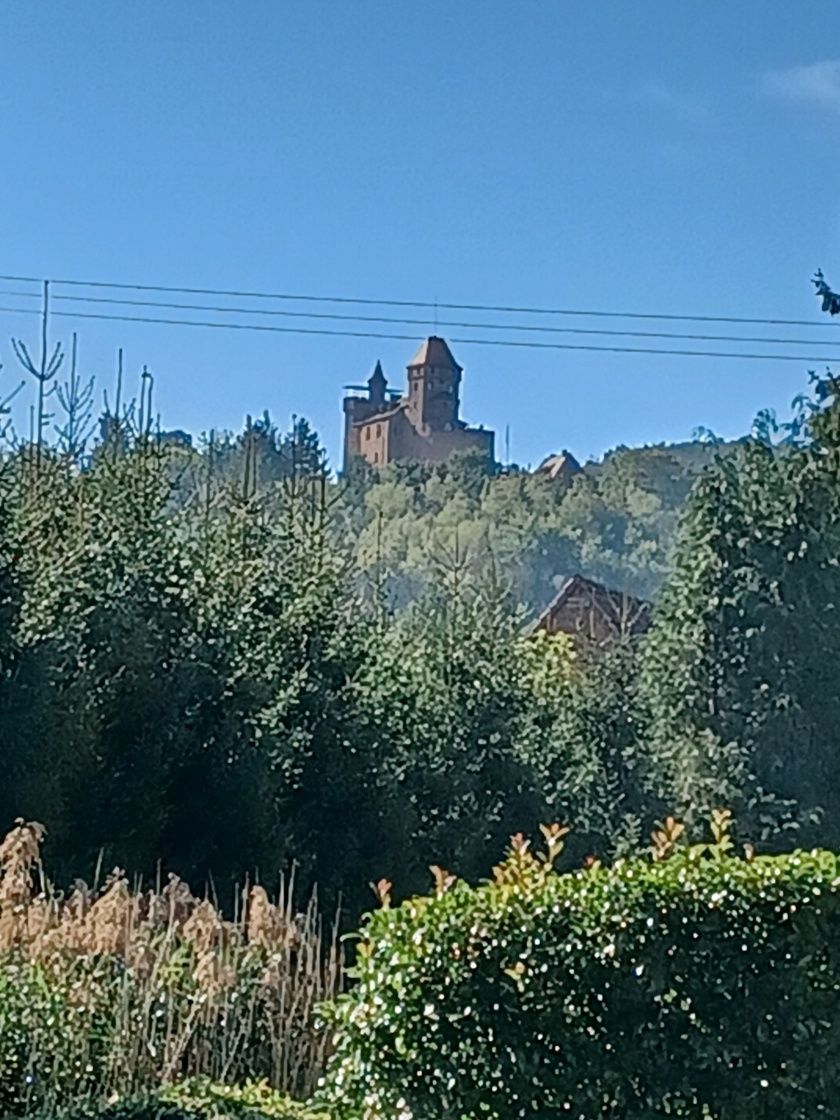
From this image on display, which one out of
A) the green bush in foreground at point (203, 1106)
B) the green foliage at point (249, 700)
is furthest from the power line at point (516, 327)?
the green bush in foreground at point (203, 1106)

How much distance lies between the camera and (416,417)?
14672 mm

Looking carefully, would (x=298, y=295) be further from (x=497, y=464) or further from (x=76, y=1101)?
(x=76, y=1101)

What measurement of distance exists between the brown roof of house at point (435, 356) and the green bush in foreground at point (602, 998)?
8.79m

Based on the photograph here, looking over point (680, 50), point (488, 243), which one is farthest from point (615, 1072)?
point (488, 243)

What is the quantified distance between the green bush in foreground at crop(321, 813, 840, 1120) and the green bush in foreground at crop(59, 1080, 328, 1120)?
28 centimetres

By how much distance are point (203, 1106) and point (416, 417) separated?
1170cm

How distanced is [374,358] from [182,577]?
19.0 ft

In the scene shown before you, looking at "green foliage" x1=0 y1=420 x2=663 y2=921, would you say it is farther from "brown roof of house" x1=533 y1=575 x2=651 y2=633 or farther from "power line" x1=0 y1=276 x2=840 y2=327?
"power line" x1=0 y1=276 x2=840 y2=327

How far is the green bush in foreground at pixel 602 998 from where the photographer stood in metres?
3.08

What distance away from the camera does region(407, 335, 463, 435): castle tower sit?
1254 cm

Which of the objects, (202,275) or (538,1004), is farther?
(202,275)

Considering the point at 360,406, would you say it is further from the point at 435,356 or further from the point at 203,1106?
the point at 203,1106

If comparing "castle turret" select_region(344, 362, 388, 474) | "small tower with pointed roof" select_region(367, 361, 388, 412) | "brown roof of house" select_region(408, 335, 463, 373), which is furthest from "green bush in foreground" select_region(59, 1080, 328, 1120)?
"small tower with pointed roof" select_region(367, 361, 388, 412)

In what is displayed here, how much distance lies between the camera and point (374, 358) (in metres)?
12.0
